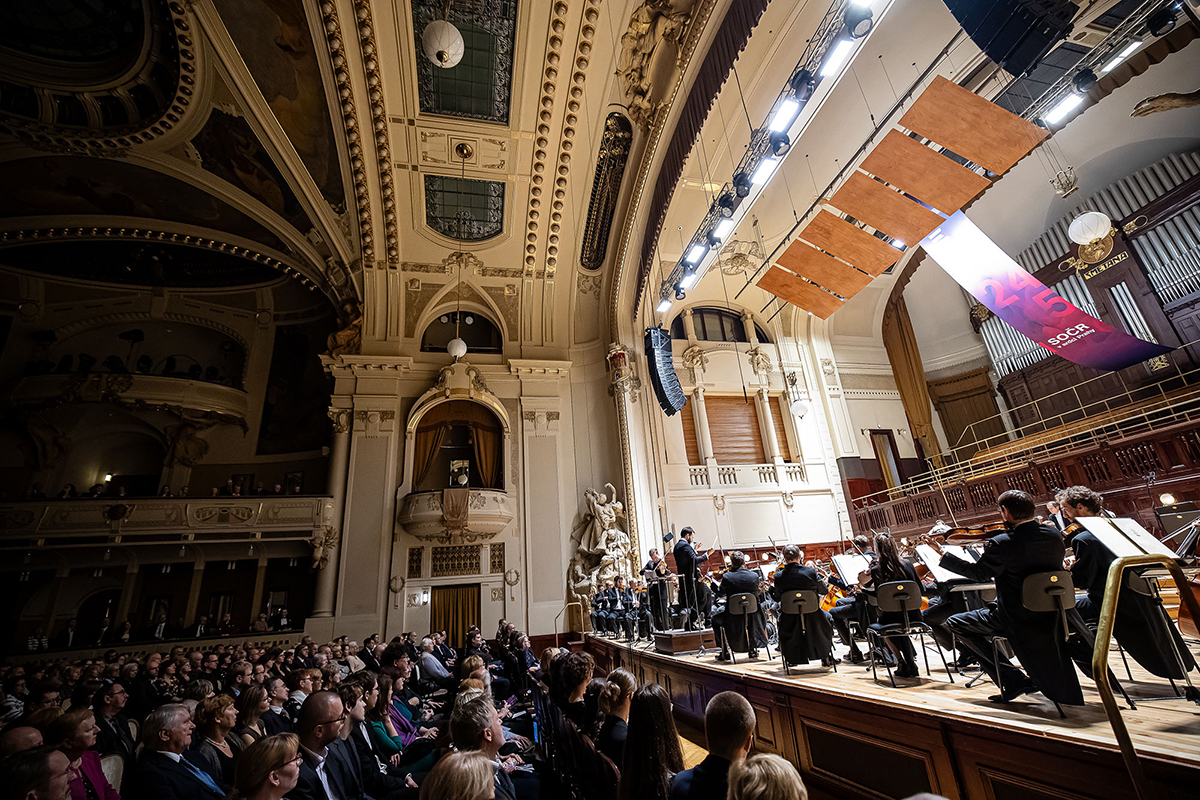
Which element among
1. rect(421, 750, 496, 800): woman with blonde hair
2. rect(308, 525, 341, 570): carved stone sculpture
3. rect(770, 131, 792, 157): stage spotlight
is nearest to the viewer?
rect(421, 750, 496, 800): woman with blonde hair

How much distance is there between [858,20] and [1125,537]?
4779 millimetres

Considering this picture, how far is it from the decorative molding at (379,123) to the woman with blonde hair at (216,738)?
373 inches

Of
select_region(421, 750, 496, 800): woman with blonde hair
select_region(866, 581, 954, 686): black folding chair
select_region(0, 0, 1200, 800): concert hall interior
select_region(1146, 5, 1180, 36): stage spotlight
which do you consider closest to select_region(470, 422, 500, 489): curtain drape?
select_region(0, 0, 1200, 800): concert hall interior

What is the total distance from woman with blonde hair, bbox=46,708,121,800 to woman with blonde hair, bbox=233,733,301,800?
979 mm

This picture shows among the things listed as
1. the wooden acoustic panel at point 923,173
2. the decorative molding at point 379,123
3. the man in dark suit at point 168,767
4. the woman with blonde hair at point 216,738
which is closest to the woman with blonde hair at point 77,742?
the man in dark suit at point 168,767

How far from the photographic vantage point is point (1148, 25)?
528 centimetres

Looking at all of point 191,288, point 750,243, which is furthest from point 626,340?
point 191,288

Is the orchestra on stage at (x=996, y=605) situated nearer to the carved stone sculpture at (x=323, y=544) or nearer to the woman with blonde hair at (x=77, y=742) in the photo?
the woman with blonde hair at (x=77, y=742)

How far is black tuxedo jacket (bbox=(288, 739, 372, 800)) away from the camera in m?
2.23

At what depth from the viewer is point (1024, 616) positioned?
2715mm

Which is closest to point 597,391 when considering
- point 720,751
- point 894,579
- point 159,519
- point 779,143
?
point 779,143

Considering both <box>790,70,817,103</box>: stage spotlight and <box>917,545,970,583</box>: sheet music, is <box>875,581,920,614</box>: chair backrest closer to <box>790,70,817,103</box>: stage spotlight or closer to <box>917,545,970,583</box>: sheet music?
<box>917,545,970,583</box>: sheet music

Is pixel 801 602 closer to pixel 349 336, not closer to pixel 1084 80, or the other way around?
pixel 1084 80

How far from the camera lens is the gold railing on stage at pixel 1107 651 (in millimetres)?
1662
